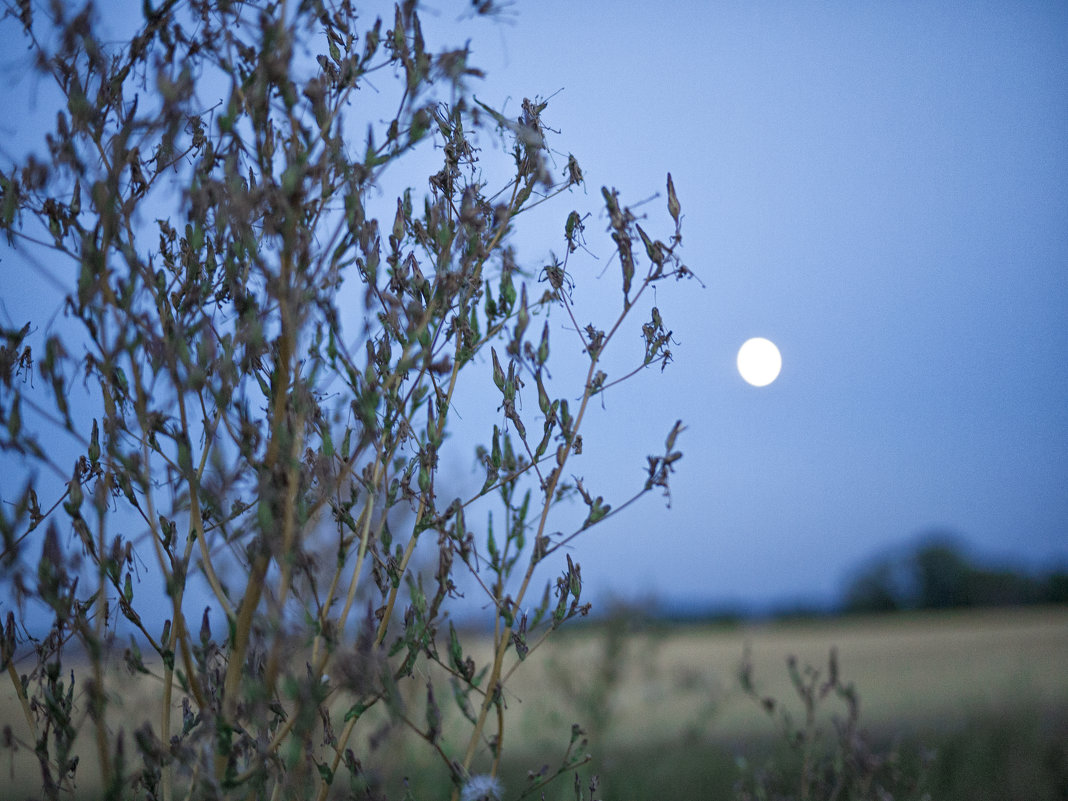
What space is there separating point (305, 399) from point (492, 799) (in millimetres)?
786

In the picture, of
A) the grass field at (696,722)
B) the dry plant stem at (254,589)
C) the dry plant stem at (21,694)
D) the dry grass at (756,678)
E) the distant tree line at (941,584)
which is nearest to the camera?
the dry plant stem at (254,589)

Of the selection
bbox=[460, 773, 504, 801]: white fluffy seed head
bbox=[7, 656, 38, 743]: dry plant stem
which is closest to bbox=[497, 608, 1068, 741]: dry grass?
bbox=[460, 773, 504, 801]: white fluffy seed head

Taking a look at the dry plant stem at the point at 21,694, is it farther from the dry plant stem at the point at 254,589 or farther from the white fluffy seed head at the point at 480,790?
the white fluffy seed head at the point at 480,790

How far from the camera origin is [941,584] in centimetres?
2861

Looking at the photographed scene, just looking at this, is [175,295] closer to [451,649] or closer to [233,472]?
[233,472]

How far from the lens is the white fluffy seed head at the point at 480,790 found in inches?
62.9

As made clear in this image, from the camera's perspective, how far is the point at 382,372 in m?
1.81

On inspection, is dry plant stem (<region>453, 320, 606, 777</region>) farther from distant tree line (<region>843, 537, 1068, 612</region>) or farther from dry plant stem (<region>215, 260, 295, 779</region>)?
distant tree line (<region>843, 537, 1068, 612</region>)

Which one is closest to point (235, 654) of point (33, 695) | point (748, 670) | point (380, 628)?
point (380, 628)

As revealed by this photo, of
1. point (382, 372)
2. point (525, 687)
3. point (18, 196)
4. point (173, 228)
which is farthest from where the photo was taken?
point (525, 687)

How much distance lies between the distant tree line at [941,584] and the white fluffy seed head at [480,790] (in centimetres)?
2004

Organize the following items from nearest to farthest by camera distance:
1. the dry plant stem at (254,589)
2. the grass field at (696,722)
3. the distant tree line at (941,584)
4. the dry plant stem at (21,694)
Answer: the dry plant stem at (254,589) → the dry plant stem at (21,694) → the grass field at (696,722) → the distant tree line at (941,584)

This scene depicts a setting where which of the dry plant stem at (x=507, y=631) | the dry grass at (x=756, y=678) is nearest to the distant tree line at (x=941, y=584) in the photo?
the dry grass at (x=756, y=678)

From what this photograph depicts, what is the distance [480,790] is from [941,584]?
99.4ft
